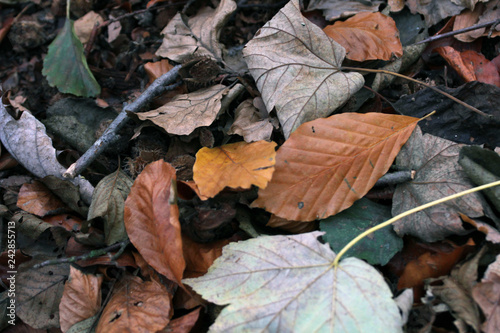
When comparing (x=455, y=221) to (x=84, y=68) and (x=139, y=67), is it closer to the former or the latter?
(x=139, y=67)

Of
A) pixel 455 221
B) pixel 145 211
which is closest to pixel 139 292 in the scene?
pixel 145 211

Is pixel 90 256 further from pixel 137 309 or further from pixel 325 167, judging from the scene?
pixel 325 167

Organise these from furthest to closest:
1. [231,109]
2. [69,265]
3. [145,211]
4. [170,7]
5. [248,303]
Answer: [170,7], [231,109], [69,265], [145,211], [248,303]

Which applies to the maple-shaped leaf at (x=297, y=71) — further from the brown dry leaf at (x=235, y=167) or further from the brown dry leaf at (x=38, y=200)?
the brown dry leaf at (x=38, y=200)

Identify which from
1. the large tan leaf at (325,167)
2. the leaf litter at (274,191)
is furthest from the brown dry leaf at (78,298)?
the large tan leaf at (325,167)

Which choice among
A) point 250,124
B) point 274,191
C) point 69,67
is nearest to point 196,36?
point 250,124

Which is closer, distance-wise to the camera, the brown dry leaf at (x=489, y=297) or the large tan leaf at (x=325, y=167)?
the brown dry leaf at (x=489, y=297)
